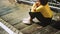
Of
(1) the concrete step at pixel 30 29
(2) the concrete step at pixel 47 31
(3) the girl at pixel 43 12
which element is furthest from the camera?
(3) the girl at pixel 43 12

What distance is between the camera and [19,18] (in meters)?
2.76

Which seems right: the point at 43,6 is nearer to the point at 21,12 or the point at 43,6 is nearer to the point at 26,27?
the point at 26,27

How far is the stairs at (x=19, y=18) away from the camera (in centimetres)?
210

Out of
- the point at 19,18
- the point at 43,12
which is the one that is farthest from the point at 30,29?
the point at 19,18

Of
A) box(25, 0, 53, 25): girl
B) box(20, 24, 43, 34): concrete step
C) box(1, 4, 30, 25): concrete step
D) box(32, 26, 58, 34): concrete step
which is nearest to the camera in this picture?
box(32, 26, 58, 34): concrete step

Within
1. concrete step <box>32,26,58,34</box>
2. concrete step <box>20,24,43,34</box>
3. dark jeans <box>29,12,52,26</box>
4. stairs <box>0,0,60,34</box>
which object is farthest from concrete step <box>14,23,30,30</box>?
concrete step <box>32,26,58,34</box>

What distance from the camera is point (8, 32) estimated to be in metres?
2.08

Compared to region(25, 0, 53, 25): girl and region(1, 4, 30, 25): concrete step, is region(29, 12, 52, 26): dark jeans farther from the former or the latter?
region(1, 4, 30, 25): concrete step

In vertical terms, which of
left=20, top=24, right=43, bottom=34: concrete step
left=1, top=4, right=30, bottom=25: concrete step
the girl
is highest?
the girl

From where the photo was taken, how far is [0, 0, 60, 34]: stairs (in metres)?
2.10

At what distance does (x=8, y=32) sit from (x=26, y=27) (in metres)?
0.38

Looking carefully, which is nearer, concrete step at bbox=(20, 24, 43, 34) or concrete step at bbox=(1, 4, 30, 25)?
concrete step at bbox=(20, 24, 43, 34)

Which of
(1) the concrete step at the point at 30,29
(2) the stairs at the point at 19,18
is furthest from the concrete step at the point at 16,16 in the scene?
(1) the concrete step at the point at 30,29

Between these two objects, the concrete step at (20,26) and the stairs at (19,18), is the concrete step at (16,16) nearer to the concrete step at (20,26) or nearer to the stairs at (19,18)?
the stairs at (19,18)
